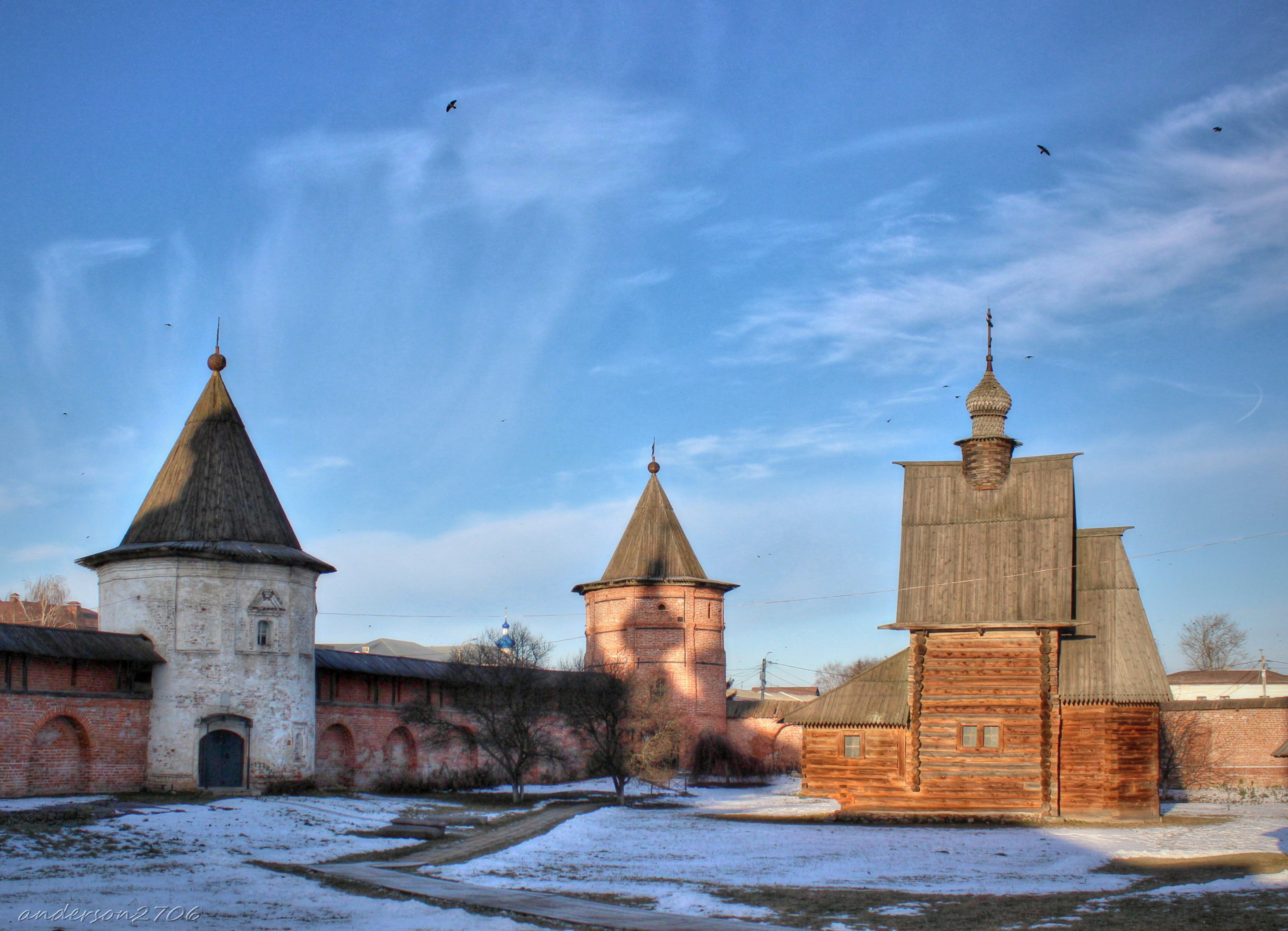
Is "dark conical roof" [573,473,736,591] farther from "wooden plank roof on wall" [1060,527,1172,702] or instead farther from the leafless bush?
"wooden plank roof on wall" [1060,527,1172,702]

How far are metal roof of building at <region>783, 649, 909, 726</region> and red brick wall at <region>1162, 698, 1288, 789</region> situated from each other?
448 inches

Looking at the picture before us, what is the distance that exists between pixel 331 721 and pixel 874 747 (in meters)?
12.7

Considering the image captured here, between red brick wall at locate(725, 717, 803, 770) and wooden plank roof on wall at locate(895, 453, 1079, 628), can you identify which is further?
red brick wall at locate(725, 717, 803, 770)

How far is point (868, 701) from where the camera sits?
2980 cm

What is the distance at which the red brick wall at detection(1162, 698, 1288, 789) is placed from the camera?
124 feet

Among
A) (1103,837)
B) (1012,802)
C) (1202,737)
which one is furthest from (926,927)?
(1202,737)

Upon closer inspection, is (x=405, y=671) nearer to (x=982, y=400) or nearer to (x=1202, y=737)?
(x=982, y=400)

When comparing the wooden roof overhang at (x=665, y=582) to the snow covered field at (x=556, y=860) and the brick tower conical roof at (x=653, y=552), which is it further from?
the snow covered field at (x=556, y=860)

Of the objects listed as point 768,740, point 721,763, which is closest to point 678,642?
point 721,763

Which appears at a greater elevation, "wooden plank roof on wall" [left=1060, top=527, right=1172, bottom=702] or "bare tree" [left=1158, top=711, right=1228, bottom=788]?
"wooden plank roof on wall" [left=1060, top=527, right=1172, bottom=702]

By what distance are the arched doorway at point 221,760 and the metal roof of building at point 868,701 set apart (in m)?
12.4

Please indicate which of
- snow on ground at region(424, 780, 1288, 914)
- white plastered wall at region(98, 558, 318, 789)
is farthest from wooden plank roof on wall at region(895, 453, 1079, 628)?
white plastered wall at region(98, 558, 318, 789)

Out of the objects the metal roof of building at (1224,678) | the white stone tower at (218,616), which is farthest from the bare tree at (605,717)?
the metal roof of building at (1224,678)

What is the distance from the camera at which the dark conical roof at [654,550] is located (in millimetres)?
43344
